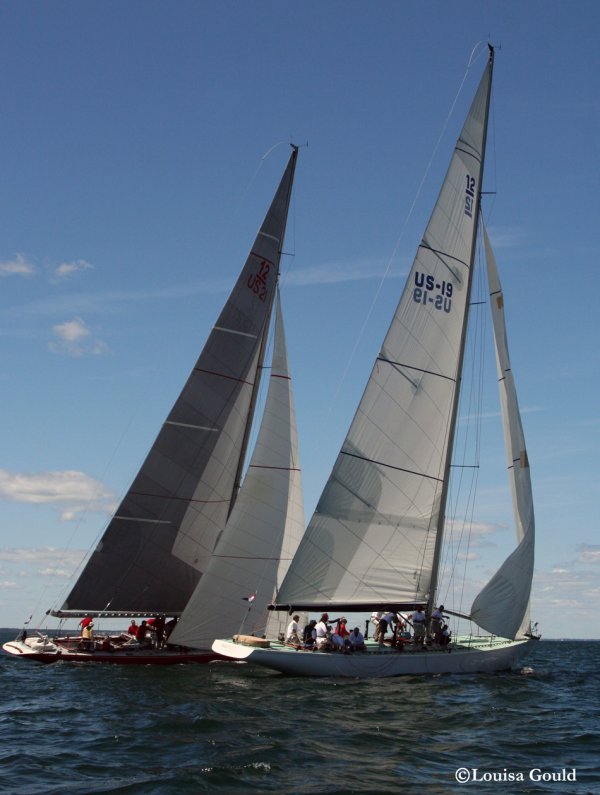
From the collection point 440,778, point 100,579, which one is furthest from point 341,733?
point 100,579

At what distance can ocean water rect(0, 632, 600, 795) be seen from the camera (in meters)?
11.9

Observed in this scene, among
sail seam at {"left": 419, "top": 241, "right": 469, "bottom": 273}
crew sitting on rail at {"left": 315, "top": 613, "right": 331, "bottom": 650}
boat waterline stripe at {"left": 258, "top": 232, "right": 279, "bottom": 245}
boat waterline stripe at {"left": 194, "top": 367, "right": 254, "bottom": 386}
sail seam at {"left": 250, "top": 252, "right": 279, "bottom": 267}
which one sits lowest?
crew sitting on rail at {"left": 315, "top": 613, "right": 331, "bottom": 650}

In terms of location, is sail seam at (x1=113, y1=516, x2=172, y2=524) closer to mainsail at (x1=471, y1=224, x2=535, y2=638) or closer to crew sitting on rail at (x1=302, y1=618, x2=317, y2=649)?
crew sitting on rail at (x1=302, y1=618, x2=317, y2=649)

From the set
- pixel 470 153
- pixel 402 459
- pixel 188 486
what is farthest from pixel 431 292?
pixel 188 486

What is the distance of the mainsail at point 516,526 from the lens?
76.0ft

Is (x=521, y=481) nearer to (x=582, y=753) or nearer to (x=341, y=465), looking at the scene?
(x=341, y=465)

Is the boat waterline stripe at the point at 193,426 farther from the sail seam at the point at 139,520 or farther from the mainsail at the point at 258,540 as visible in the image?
the sail seam at the point at 139,520

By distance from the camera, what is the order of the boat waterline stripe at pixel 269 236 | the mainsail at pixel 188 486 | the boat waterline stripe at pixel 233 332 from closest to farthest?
the mainsail at pixel 188 486
the boat waterline stripe at pixel 233 332
the boat waterline stripe at pixel 269 236

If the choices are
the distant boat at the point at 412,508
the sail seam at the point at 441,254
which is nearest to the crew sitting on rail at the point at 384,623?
the distant boat at the point at 412,508

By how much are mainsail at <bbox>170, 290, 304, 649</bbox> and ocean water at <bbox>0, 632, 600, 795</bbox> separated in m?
3.21

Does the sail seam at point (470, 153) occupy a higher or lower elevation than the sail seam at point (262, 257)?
higher

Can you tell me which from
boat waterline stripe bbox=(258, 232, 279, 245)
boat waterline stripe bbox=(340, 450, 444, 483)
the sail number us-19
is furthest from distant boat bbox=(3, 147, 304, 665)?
the sail number us-19

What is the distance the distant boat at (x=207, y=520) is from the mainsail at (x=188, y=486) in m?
0.03

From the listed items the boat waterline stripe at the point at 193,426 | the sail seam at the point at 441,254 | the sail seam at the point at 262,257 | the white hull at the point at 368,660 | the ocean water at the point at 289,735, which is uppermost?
the sail seam at the point at 262,257
